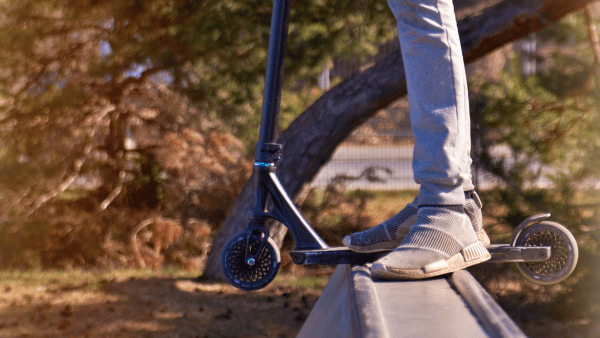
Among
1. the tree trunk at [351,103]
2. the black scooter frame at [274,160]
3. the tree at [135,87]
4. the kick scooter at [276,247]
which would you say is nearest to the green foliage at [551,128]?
the tree trunk at [351,103]

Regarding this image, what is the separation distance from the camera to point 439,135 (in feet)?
5.64

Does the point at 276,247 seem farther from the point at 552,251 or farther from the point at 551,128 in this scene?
the point at 551,128

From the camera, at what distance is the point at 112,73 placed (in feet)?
16.3

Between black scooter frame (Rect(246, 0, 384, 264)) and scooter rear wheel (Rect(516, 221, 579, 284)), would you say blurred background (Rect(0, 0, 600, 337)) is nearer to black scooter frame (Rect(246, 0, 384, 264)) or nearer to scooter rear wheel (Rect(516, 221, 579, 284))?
scooter rear wheel (Rect(516, 221, 579, 284))

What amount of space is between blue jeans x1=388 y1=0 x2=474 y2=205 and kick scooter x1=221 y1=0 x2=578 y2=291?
427 mm

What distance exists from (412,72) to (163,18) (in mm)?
3503

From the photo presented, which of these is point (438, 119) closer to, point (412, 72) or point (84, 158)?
point (412, 72)

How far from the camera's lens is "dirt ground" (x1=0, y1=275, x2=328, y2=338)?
10.8 feet

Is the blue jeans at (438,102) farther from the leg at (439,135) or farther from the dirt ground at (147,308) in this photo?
the dirt ground at (147,308)

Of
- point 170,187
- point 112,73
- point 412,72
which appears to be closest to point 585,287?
point 412,72

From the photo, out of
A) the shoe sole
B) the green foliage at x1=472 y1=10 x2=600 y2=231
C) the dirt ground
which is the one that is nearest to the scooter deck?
the shoe sole

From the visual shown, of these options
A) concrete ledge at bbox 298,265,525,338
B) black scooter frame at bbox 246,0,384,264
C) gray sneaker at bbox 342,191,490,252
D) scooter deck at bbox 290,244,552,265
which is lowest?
concrete ledge at bbox 298,265,525,338

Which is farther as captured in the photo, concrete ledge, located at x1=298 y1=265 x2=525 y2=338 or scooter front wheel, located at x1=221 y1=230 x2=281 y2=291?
scooter front wheel, located at x1=221 y1=230 x2=281 y2=291

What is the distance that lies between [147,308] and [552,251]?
281cm
